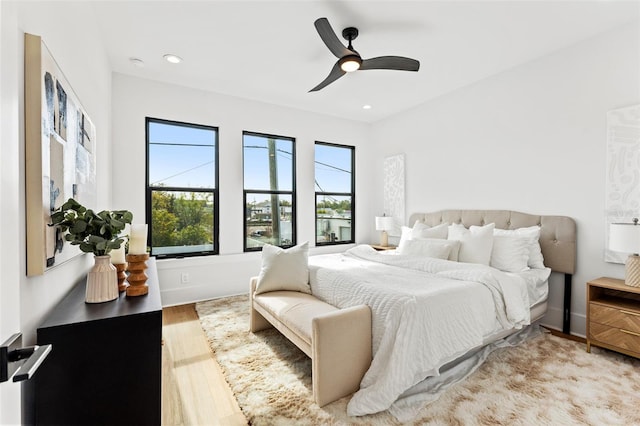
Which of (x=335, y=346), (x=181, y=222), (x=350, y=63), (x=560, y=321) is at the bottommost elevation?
(x=560, y=321)

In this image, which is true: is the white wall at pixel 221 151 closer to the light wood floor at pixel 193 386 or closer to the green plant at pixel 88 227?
the light wood floor at pixel 193 386

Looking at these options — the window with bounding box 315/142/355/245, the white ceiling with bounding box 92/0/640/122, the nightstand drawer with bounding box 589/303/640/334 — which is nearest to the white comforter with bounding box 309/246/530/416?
the nightstand drawer with bounding box 589/303/640/334

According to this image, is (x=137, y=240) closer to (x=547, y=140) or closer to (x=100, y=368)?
(x=100, y=368)

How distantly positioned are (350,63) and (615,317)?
2904 millimetres

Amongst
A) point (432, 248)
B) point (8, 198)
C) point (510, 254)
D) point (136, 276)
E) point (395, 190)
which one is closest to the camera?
point (8, 198)

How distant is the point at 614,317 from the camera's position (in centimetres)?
234

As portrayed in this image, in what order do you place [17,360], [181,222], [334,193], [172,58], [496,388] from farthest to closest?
1. [334,193]
2. [181,222]
3. [172,58]
4. [496,388]
5. [17,360]

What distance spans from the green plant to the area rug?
1.27 meters

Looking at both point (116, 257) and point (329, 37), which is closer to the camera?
point (116, 257)

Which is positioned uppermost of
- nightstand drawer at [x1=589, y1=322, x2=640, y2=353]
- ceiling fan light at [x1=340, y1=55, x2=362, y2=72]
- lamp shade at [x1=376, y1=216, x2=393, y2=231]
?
ceiling fan light at [x1=340, y1=55, x2=362, y2=72]

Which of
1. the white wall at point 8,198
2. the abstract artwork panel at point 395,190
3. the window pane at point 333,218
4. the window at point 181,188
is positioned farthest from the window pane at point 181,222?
the white wall at point 8,198

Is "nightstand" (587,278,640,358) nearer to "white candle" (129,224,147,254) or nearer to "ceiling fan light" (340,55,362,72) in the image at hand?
"ceiling fan light" (340,55,362,72)

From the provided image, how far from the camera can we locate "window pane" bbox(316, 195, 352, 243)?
199 inches

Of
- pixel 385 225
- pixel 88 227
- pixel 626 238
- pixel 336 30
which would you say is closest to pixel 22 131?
pixel 88 227
